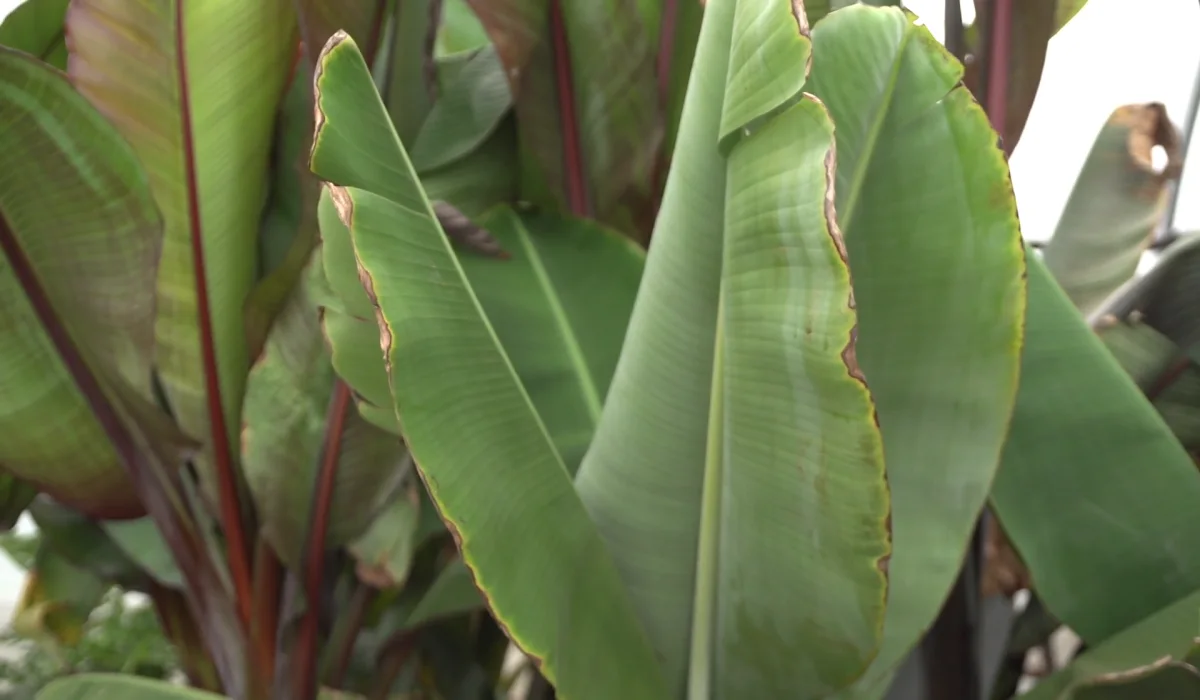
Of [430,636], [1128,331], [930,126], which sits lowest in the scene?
[430,636]

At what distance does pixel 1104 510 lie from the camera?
0.37 m

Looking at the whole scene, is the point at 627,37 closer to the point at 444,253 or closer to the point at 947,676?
the point at 444,253

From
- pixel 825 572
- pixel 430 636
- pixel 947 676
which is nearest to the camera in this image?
pixel 825 572

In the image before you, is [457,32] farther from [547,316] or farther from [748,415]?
[748,415]

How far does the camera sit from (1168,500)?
372mm

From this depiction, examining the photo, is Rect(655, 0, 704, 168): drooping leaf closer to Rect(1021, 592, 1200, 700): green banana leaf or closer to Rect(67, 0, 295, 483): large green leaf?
Rect(67, 0, 295, 483): large green leaf

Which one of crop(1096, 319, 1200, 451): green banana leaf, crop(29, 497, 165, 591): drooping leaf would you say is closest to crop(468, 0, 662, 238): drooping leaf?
crop(1096, 319, 1200, 451): green banana leaf

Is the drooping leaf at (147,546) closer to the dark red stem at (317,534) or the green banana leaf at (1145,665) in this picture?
the dark red stem at (317,534)

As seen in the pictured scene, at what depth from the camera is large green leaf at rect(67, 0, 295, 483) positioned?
470 millimetres

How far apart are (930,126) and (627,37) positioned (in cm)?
27

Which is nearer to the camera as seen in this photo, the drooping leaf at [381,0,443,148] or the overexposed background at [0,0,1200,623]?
the drooping leaf at [381,0,443,148]

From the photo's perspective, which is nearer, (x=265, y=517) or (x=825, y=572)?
(x=825, y=572)

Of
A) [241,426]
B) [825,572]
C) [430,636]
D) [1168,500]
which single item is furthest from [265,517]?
[1168,500]

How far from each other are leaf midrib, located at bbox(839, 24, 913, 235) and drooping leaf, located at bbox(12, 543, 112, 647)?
0.68 metres
